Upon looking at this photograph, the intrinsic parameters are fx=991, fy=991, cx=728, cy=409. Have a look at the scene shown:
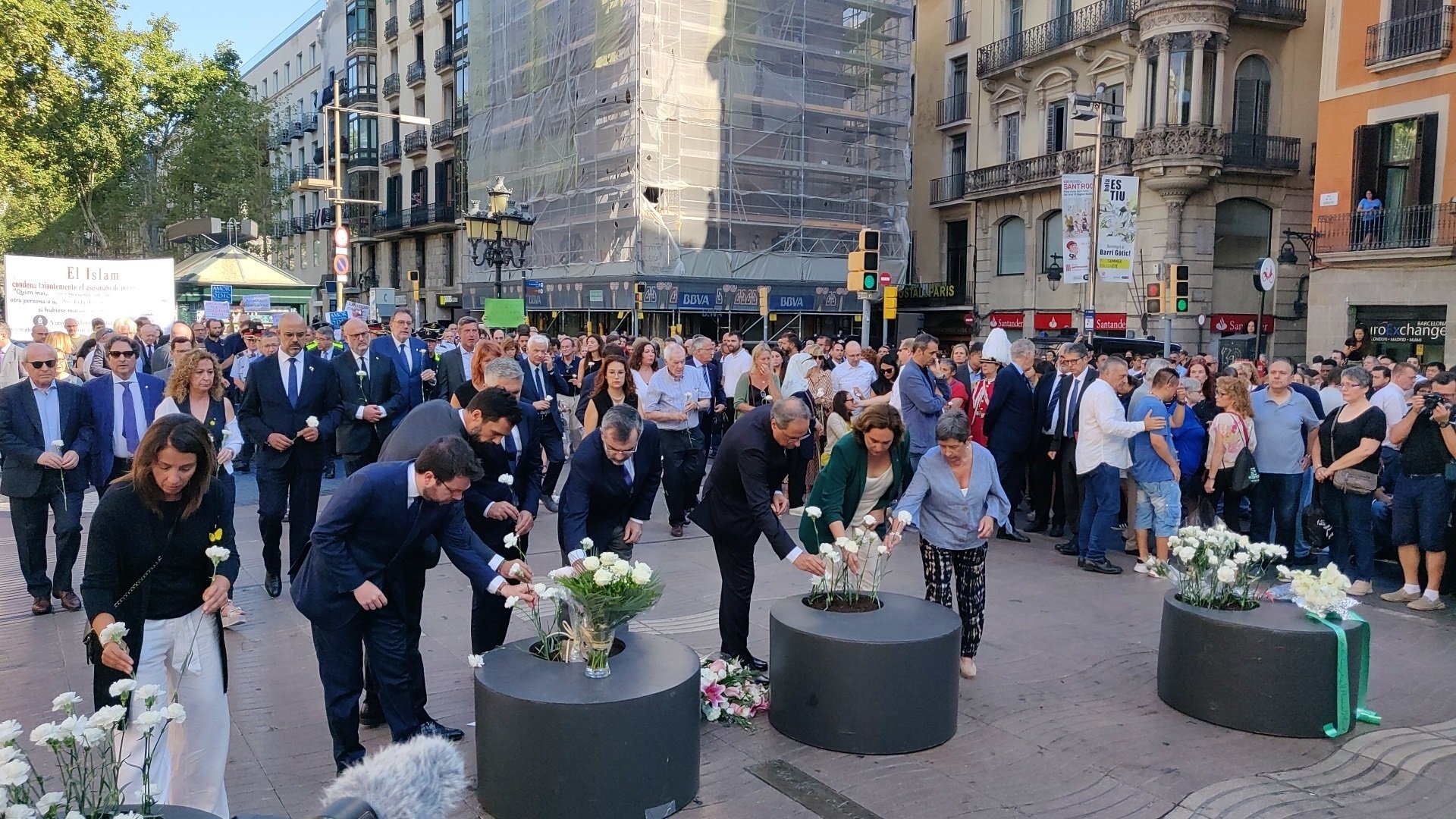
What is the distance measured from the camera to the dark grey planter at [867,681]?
188 inches

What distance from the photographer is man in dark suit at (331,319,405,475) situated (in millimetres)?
8227

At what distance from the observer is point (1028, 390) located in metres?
10.0

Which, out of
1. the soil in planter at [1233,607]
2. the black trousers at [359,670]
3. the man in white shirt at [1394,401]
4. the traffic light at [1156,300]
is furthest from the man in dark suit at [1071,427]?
the traffic light at [1156,300]

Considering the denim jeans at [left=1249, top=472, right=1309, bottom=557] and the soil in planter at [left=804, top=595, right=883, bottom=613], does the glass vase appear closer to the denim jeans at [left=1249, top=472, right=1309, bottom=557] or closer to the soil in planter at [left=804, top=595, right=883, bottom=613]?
the soil in planter at [left=804, top=595, right=883, bottom=613]

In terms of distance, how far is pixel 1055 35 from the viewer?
2942 cm

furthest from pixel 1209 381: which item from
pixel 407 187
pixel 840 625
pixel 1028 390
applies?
pixel 407 187

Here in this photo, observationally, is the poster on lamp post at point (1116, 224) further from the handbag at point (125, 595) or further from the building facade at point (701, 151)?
the handbag at point (125, 595)

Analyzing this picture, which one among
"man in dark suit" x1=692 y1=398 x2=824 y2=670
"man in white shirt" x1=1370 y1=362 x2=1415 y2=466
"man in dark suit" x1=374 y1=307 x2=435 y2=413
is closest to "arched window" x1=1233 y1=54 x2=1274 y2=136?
"man in white shirt" x1=1370 y1=362 x2=1415 y2=466

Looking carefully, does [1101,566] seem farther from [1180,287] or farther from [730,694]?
[1180,287]

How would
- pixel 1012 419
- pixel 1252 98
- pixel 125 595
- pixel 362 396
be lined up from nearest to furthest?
pixel 125 595 < pixel 362 396 < pixel 1012 419 < pixel 1252 98

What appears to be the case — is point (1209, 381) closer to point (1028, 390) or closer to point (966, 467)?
point (1028, 390)

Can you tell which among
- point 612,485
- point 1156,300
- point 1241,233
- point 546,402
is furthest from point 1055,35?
point 612,485

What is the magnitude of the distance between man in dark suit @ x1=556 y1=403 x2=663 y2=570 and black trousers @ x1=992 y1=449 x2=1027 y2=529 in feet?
16.9

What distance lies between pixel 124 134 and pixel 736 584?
116 feet
